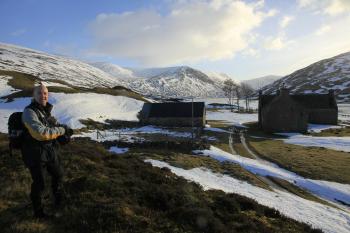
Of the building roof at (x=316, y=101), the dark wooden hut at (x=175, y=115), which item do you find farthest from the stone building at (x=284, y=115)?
the building roof at (x=316, y=101)

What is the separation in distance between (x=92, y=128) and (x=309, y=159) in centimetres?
3691

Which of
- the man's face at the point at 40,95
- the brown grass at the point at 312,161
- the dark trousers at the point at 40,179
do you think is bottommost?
the brown grass at the point at 312,161

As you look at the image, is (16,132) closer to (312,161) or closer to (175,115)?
(312,161)

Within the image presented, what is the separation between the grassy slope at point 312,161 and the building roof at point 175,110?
2506 centimetres

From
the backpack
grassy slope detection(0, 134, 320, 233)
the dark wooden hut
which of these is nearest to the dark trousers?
grassy slope detection(0, 134, 320, 233)

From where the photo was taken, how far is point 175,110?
76562 millimetres

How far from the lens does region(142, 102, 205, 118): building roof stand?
75.3 metres

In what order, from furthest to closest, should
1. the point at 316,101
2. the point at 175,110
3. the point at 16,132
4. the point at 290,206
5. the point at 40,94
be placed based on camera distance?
the point at 316,101
the point at 175,110
the point at 290,206
the point at 40,94
the point at 16,132

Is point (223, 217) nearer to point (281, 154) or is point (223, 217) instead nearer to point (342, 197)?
point (342, 197)

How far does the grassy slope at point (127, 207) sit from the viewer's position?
871 cm

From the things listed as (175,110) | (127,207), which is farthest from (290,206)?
(175,110)

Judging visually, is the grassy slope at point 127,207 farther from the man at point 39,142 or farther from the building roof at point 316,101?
the building roof at point 316,101

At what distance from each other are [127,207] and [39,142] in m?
3.05

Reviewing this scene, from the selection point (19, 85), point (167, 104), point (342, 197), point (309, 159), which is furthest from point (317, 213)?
point (19, 85)
